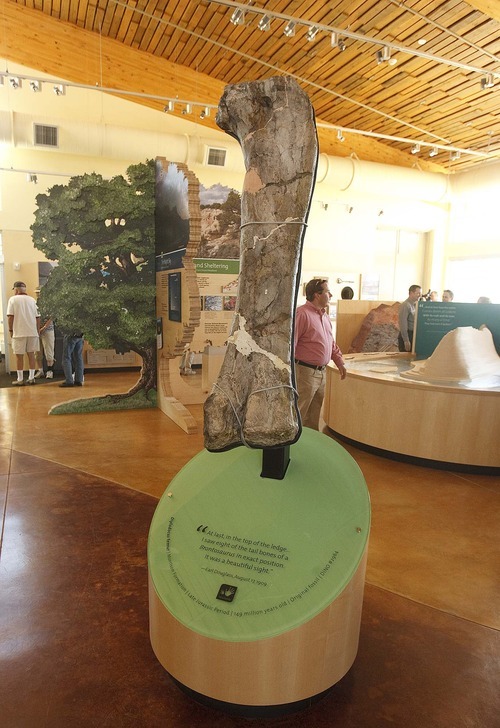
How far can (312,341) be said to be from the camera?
420 cm

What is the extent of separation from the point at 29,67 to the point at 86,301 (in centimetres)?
434

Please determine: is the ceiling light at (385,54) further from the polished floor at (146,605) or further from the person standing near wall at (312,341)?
the polished floor at (146,605)

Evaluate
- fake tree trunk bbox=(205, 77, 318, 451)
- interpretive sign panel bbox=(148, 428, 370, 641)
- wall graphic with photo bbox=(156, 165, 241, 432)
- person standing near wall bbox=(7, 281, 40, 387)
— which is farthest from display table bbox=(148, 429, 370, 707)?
person standing near wall bbox=(7, 281, 40, 387)

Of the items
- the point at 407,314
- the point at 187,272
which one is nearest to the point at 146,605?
the point at 187,272

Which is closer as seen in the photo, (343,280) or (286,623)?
(286,623)

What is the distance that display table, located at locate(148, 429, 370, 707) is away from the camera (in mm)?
1670

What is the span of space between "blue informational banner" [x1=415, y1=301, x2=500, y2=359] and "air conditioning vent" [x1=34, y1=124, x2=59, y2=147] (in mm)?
5774

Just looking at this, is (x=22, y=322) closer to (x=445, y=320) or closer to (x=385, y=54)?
(x=445, y=320)

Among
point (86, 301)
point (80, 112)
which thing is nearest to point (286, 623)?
point (86, 301)

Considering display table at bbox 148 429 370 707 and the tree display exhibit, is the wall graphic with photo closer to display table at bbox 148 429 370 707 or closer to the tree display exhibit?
the tree display exhibit

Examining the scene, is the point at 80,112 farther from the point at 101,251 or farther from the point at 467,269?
the point at 467,269

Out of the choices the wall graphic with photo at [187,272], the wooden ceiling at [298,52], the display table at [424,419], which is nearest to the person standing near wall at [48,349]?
the wall graphic with photo at [187,272]

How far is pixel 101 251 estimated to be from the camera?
21.3ft

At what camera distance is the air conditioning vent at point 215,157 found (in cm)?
899
